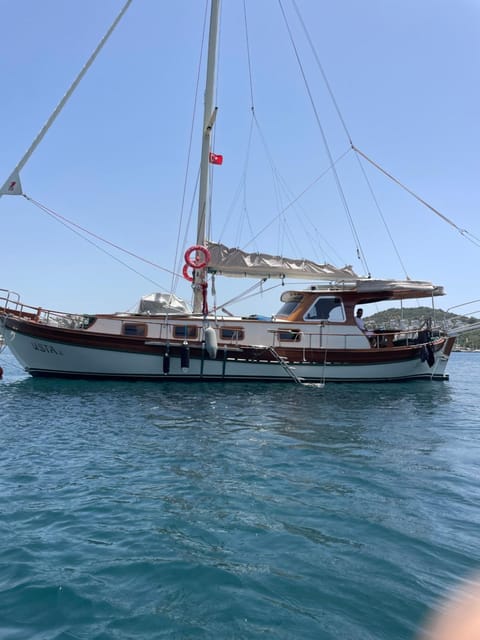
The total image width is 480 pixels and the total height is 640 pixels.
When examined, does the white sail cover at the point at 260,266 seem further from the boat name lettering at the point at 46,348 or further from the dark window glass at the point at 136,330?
the boat name lettering at the point at 46,348

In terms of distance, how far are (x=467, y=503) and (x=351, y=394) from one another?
30.4 feet

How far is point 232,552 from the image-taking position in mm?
3984

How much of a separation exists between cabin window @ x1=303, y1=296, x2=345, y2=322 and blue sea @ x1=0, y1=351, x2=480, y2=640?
27.1 feet

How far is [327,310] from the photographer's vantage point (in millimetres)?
17422

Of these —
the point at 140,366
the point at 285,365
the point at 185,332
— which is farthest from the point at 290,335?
the point at 140,366

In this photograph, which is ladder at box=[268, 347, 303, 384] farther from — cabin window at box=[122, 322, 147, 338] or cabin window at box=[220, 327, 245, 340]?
cabin window at box=[122, 322, 147, 338]

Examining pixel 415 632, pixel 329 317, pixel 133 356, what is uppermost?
pixel 329 317

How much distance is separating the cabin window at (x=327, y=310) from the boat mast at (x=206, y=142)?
4406mm

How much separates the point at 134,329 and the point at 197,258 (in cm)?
362

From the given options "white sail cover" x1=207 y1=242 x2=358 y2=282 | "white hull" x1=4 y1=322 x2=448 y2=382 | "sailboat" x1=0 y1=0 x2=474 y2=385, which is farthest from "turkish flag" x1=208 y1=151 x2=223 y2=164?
"white hull" x1=4 y1=322 x2=448 y2=382

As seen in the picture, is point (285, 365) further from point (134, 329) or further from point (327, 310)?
point (134, 329)

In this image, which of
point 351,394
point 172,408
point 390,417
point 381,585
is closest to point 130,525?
point 381,585

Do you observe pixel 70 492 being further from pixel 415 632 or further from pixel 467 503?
pixel 467 503

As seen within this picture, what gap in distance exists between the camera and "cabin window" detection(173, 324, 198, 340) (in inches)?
633
